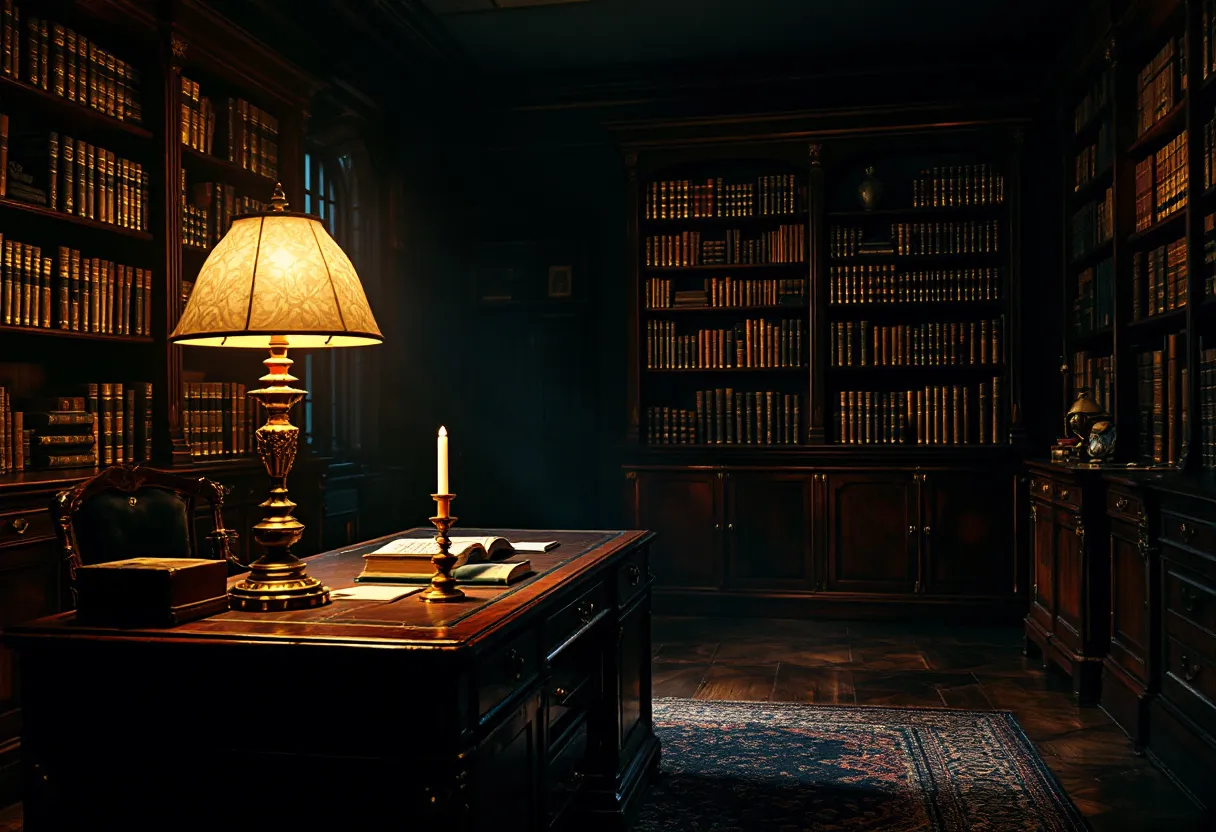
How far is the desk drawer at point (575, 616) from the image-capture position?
225 centimetres

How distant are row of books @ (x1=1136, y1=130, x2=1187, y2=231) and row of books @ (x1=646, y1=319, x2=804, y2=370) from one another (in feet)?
6.68

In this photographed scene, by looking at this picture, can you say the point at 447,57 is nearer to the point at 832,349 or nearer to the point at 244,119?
the point at 244,119

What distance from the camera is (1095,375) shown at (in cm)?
514

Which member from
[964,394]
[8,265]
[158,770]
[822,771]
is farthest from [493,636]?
[964,394]

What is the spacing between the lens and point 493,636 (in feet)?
5.78

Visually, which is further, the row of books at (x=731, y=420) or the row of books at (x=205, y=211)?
the row of books at (x=731, y=420)

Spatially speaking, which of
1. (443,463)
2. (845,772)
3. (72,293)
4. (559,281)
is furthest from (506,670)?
(559,281)

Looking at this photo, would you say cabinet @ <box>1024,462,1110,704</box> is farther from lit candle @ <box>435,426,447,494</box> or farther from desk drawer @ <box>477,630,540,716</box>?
lit candle @ <box>435,426,447,494</box>

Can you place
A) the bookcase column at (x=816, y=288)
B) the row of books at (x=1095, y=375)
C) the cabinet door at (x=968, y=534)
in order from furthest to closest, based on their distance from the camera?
the bookcase column at (x=816, y=288) → the cabinet door at (x=968, y=534) → the row of books at (x=1095, y=375)

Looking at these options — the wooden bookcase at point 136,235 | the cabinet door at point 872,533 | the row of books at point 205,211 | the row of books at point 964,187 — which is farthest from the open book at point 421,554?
the row of books at point 964,187

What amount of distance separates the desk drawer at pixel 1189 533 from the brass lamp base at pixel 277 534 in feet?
8.02

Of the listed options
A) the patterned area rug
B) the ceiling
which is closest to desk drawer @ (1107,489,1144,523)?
the patterned area rug

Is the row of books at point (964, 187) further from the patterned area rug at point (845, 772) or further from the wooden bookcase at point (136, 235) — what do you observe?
the wooden bookcase at point (136, 235)

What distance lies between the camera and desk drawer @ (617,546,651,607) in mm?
2953
